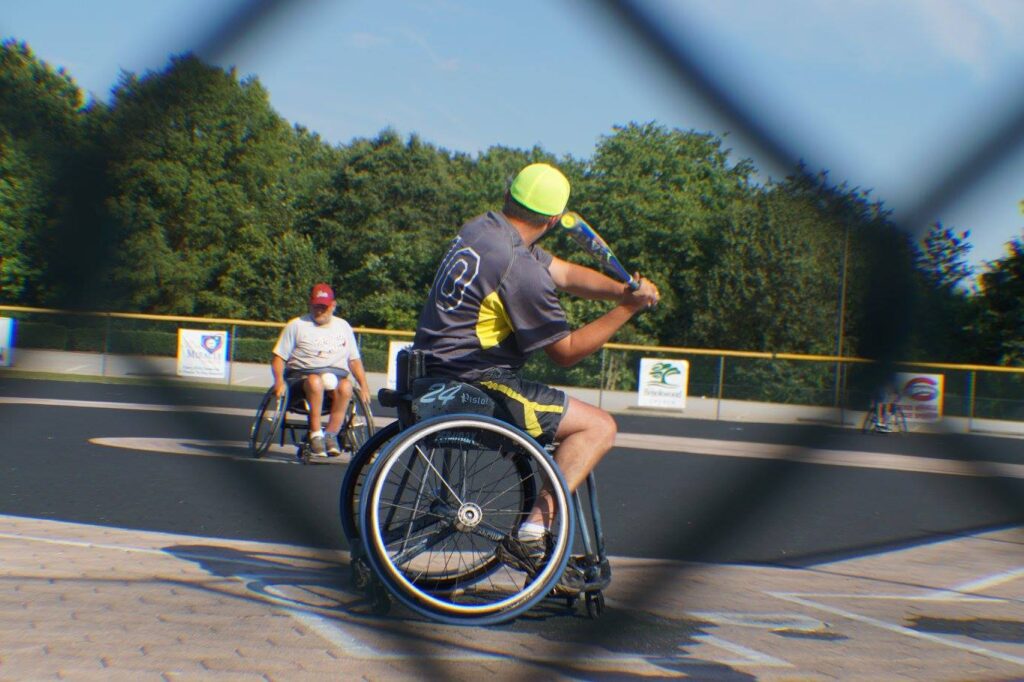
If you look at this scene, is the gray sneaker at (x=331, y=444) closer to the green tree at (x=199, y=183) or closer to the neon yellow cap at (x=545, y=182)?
the neon yellow cap at (x=545, y=182)

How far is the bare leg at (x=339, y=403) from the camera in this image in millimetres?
7332

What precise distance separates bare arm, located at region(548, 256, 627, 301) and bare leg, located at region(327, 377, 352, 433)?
5.17 metres

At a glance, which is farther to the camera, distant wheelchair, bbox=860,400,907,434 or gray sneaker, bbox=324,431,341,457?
gray sneaker, bbox=324,431,341,457

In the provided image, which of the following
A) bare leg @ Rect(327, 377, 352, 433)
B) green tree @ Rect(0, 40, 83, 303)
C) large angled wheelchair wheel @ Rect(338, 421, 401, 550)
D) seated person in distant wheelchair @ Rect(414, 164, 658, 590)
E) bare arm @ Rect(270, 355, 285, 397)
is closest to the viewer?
green tree @ Rect(0, 40, 83, 303)

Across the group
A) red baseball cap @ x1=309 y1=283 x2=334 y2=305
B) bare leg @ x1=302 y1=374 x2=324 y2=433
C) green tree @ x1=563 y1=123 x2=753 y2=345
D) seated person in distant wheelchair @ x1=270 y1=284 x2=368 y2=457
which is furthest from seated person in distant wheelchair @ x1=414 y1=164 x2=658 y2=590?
bare leg @ x1=302 y1=374 x2=324 y2=433

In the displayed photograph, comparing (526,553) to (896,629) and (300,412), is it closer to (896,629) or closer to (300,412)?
(896,629)

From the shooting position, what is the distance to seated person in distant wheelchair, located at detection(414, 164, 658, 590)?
2.13 metres

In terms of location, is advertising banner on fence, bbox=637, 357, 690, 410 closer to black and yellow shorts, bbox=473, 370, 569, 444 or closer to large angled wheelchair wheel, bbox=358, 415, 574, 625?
large angled wheelchair wheel, bbox=358, 415, 574, 625

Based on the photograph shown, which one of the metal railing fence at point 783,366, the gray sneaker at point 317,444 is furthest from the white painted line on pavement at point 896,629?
the gray sneaker at point 317,444

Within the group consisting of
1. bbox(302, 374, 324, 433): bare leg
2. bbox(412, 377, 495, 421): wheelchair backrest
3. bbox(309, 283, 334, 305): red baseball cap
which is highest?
bbox(309, 283, 334, 305): red baseball cap

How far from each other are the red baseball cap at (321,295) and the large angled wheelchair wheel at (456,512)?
1.54 meters

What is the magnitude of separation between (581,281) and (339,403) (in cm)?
545

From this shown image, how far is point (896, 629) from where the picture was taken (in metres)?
2.96

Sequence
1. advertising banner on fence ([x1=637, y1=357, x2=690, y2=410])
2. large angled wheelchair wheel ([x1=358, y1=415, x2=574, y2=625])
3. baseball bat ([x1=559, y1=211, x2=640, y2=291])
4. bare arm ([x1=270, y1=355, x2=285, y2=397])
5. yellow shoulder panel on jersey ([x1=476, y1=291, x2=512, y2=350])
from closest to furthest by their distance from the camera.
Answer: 1. baseball bat ([x1=559, y1=211, x2=640, y2=291])
2. yellow shoulder panel on jersey ([x1=476, y1=291, x2=512, y2=350])
3. large angled wheelchair wheel ([x1=358, y1=415, x2=574, y2=625])
4. bare arm ([x1=270, y1=355, x2=285, y2=397])
5. advertising banner on fence ([x1=637, y1=357, x2=690, y2=410])
